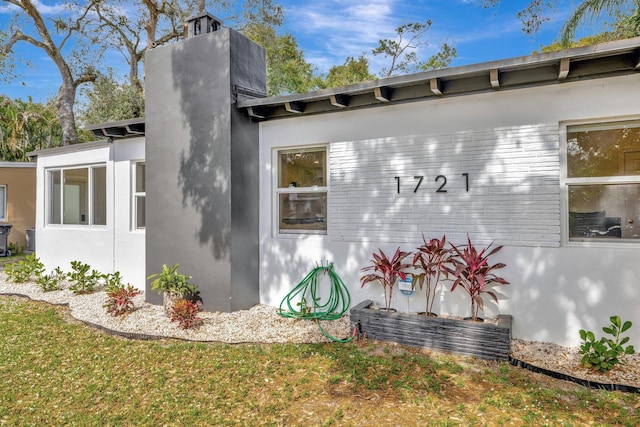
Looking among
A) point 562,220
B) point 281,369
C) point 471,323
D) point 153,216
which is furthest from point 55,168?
point 562,220

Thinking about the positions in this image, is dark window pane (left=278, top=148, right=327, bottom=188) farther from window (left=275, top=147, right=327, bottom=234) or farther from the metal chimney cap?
the metal chimney cap

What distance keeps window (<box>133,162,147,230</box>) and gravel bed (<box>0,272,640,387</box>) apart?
1539 mm

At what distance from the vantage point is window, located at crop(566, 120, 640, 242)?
4.32m

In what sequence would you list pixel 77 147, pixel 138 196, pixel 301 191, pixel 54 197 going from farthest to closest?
pixel 54 197
pixel 77 147
pixel 138 196
pixel 301 191

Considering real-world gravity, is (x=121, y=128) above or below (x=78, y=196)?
above

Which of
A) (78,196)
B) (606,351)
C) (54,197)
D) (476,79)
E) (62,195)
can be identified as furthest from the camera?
(54,197)

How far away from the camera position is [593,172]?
175 inches

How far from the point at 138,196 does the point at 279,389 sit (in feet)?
17.9

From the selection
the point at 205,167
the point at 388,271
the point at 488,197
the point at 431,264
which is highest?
the point at 205,167

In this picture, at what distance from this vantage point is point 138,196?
7.68 metres

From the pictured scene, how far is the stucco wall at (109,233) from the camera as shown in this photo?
25.0 ft

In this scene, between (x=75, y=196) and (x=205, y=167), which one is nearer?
(x=205, y=167)

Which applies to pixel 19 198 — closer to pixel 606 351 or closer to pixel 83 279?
pixel 83 279

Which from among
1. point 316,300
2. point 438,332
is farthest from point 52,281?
point 438,332
